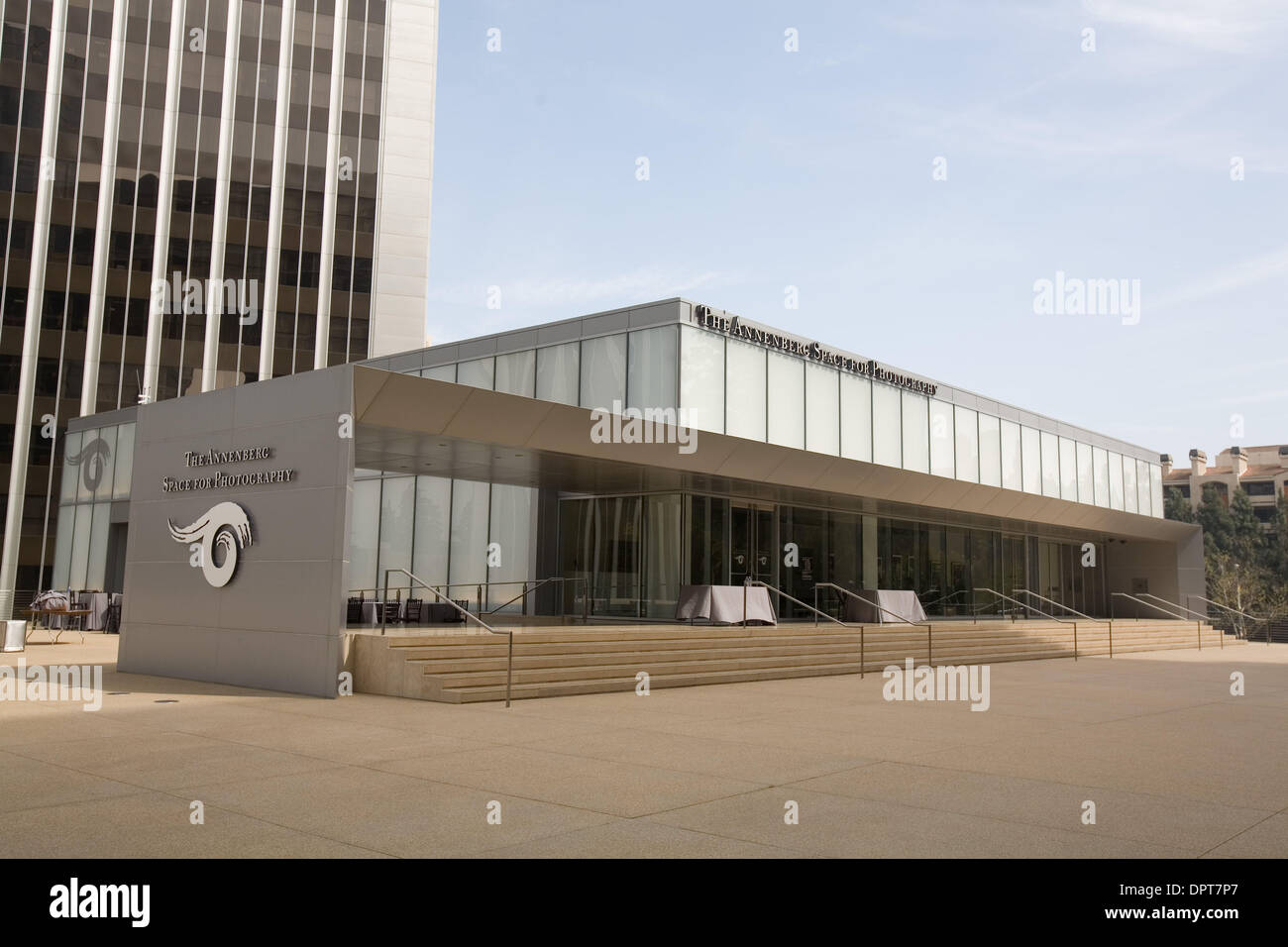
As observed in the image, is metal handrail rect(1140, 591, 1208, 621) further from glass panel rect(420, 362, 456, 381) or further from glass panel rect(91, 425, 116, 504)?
glass panel rect(91, 425, 116, 504)

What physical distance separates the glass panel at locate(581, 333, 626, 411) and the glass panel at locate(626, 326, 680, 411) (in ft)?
0.92

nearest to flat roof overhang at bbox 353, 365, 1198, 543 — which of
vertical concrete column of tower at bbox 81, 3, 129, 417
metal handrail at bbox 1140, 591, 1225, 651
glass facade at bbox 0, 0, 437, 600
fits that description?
metal handrail at bbox 1140, 591, 1225, 651

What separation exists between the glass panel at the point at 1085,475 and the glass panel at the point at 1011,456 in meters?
5.74

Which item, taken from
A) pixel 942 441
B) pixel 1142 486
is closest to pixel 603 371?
pixel 942 441

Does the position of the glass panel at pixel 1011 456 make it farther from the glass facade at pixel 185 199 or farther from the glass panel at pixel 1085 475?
the glass facade at pixel 185 199

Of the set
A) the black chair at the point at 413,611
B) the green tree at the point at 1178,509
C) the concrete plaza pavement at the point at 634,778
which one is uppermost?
the green tree at the point at 1178,509

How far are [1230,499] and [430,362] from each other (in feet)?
289

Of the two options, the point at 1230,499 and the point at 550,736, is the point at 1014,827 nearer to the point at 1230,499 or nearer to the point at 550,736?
the point at 550,736

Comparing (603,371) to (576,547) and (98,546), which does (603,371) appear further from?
(98,546)

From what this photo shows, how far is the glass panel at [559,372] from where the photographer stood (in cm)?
2997

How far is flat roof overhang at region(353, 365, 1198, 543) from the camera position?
50.3 feet

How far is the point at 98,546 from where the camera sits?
35469 millimetres

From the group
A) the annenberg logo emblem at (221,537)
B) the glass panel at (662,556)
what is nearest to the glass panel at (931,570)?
the glass panel at (662,556)
